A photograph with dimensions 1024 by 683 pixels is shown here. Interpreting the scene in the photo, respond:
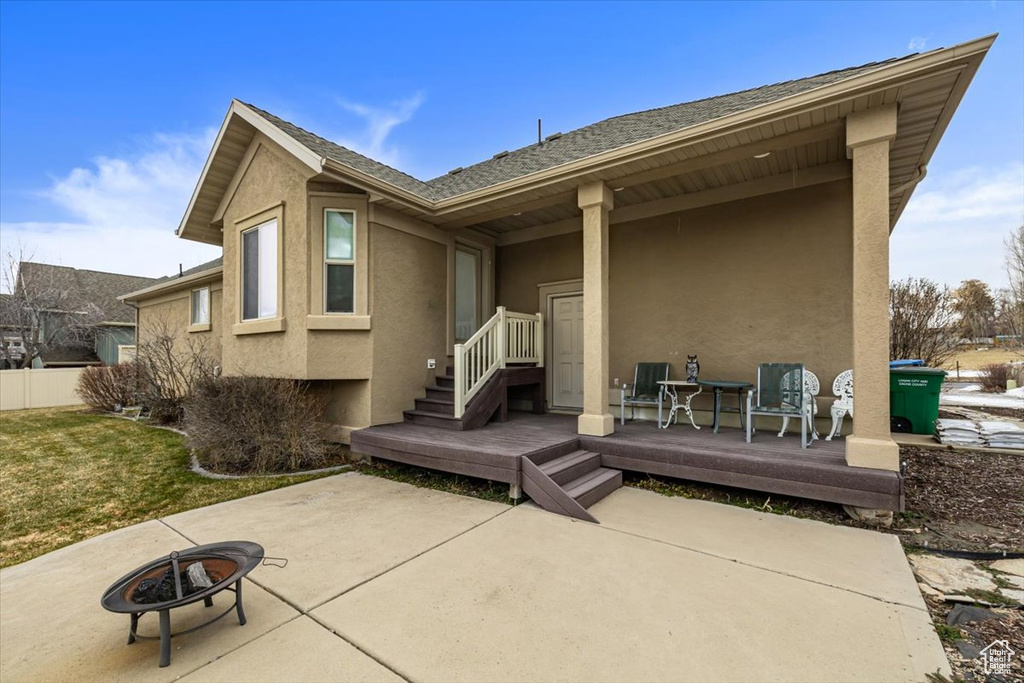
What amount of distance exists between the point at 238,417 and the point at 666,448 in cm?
570

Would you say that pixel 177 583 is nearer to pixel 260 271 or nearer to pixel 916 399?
pixel 260 271

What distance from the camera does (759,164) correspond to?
5730 mm

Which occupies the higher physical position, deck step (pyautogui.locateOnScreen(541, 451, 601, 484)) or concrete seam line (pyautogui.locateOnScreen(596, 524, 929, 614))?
deck step (pyautogui.locateOnScreen(541, 451, 601, 484))

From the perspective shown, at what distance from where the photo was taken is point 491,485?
5055 millimetres

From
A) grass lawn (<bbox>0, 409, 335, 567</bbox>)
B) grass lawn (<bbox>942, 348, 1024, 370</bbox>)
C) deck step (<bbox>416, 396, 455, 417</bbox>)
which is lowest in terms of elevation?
grass lawn (<bbox>0, 409, 335, 567</bbox>)

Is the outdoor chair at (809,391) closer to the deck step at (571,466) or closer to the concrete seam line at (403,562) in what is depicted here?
the deck step at (571,466)

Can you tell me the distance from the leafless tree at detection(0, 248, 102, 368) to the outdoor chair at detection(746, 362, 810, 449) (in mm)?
25287

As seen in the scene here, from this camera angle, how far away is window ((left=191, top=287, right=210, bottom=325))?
1100 cm

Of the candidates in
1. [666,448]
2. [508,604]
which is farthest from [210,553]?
[666,448]

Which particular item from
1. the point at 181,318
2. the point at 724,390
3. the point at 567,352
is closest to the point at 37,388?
the point at 181,318

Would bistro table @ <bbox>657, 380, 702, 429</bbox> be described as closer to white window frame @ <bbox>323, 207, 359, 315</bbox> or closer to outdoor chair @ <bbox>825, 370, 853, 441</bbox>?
outdoor chair @ <bbox>825, 370, 853, 441</bbox>

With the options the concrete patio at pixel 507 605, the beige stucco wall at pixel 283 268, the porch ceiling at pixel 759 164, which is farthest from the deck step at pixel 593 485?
the beige stucco wall at pixel 283 268

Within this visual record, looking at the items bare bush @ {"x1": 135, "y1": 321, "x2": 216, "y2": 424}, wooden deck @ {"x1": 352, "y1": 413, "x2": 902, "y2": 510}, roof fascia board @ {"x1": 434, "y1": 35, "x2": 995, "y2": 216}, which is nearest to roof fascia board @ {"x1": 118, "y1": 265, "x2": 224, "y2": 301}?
bare bush @ {"x1": 135, "y1": 321, "x2": 216, "y2": 424}

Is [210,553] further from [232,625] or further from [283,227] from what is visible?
[283,227]
